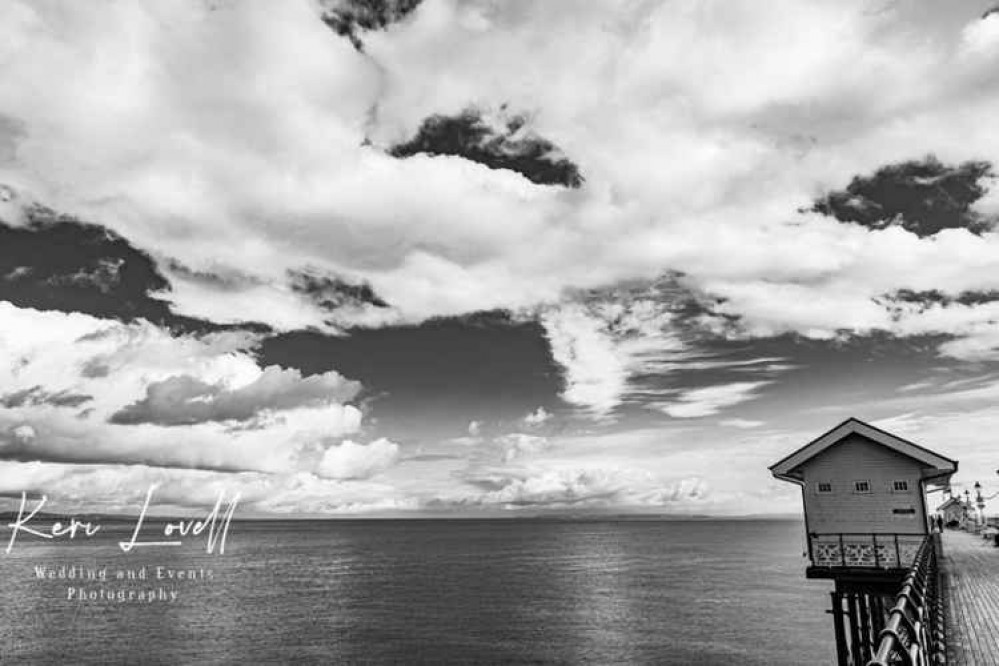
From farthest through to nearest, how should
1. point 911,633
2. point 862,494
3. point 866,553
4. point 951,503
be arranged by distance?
point 951,503, point 862,494, point 866,553, point 911,633

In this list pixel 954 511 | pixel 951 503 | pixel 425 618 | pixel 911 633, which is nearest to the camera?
pixel 911 633

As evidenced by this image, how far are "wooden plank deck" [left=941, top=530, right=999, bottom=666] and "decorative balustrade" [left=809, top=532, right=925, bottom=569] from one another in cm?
144

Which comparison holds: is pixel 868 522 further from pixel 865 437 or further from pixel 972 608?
pixel 972 608

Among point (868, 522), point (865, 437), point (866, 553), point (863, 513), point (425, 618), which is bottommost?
point (425, 618)

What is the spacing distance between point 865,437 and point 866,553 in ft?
14.4

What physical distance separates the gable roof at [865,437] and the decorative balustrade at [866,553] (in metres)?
2.57

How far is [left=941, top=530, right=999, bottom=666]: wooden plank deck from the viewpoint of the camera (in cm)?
1265

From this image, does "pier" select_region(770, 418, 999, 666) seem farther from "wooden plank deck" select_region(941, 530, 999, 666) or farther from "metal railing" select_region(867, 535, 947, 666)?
"metal railing" select_region(867, 535, 947, 666)

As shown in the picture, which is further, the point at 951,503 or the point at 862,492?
the point at 951,503

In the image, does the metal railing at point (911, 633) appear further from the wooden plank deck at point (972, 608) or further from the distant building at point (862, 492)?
the distant building at point (862, 492)

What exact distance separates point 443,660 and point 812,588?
153 ft

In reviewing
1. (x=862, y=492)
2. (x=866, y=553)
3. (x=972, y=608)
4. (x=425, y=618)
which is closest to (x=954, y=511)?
(x=425, y=618)

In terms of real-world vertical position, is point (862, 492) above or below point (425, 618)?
above

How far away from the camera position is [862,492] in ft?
80.0
